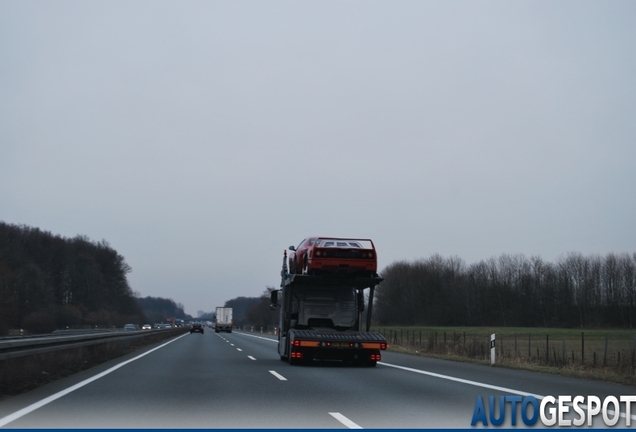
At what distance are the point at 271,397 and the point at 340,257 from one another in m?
8.39

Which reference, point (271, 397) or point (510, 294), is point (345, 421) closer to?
point (271, 397)

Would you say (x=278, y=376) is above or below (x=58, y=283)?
below

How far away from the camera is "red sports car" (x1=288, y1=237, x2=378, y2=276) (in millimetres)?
19812

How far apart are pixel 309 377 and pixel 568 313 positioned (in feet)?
310

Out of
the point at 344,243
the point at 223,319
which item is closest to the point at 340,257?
the point at 344,243

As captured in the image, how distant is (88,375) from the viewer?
16594 mm

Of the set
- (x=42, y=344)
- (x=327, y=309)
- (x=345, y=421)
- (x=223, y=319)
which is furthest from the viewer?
(x=223, y=319)

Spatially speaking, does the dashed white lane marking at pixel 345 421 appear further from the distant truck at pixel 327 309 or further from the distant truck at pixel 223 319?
the distant truck at pixel 223 319

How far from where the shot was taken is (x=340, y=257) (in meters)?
19.9

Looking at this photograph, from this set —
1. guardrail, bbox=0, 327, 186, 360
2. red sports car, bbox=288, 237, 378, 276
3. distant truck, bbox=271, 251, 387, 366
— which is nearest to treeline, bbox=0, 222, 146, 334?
guardrail, bbox=0, 327, 186, 360

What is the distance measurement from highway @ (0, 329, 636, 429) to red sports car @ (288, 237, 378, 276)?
2986mm

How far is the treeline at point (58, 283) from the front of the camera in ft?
229

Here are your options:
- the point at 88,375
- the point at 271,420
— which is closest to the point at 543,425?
the point at 271,420

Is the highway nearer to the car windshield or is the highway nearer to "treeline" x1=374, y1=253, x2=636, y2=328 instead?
the car windshield
